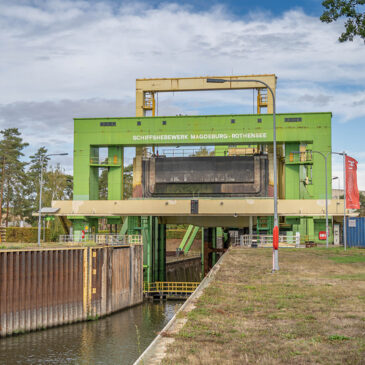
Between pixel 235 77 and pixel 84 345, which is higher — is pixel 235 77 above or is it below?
above

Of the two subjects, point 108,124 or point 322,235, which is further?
point 108,124

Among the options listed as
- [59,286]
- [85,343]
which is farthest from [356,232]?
[85,343]

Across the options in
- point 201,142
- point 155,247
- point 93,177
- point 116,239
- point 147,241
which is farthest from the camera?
point 155,247

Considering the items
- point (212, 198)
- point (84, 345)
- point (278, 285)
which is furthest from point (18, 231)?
point (278, 285)

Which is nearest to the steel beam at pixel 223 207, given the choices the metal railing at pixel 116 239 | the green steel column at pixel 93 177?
the metal railing at pixel 116 239

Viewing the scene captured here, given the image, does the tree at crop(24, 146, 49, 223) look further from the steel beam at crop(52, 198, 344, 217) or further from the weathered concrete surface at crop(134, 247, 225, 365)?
the weathered concrete surface at crop(134, 247, 225, 365)

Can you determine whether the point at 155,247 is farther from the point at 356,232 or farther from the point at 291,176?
the point at 356,232

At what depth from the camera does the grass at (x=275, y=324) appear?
8914mm

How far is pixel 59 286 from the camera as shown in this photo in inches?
1428

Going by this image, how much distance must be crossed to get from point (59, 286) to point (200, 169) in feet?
81.6

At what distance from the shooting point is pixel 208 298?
1566 centimetres

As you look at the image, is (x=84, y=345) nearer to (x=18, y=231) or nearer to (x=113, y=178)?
(x=113, y=178)

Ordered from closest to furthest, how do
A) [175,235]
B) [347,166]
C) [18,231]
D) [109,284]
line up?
1. [109,284]
2. [347,166]
3. [18,231]
4. [175,235]

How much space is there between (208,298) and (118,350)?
15320 millimetres
